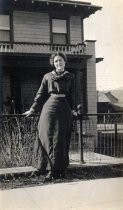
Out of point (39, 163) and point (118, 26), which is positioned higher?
point (118, 26)

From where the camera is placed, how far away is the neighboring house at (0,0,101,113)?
1223 centimetres

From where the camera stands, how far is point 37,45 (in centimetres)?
1312

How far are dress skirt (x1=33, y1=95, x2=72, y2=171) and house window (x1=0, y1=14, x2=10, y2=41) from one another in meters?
8.92

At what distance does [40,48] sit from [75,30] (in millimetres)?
1883

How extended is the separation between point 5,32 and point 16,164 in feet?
27.5

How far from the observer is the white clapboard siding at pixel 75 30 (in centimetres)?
1430

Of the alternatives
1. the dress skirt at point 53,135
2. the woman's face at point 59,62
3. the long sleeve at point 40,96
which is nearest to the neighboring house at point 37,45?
the long sleeve at point 40,96

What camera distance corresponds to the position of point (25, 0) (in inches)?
516

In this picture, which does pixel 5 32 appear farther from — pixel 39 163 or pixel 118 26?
pixel 39 163

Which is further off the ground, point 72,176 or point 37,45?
point 37,45

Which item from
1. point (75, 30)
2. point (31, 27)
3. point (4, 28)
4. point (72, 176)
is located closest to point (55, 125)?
point (72, 176)

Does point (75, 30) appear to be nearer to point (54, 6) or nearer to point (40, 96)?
point (54, 6)

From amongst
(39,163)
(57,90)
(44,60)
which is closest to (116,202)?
(39,163)

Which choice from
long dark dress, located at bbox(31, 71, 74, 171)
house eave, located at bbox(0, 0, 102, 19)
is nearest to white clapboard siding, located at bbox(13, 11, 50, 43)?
house eave, located at bbox(0, 0, 102, 19)
